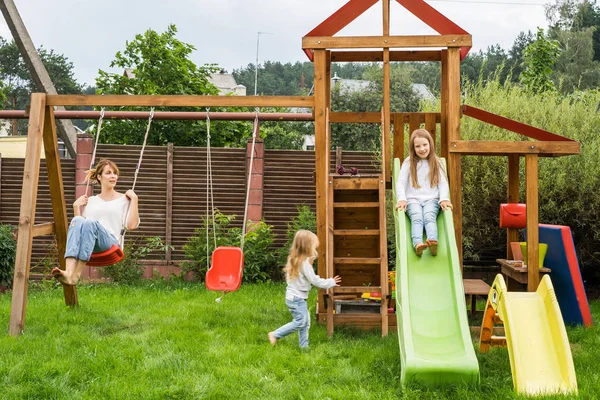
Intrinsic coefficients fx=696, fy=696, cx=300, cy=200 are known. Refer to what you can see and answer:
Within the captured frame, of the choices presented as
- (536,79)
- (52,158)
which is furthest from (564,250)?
(536,79)

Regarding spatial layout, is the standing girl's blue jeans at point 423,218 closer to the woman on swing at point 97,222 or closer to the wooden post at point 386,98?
the wooden post at point 386,98

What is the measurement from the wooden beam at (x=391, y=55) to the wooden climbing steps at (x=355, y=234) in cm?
160

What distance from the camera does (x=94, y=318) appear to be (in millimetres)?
7445

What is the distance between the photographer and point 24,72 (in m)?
47.5

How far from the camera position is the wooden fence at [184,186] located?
11656 millimetres

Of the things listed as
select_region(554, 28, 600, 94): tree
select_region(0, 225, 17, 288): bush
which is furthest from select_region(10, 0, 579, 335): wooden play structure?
select_region(554, 28, 600, 94): tree

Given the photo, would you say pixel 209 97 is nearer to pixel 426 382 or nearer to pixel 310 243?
pixel 310 243

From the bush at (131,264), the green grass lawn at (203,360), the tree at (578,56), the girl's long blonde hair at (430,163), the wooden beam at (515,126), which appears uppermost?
the tree at (578,56)

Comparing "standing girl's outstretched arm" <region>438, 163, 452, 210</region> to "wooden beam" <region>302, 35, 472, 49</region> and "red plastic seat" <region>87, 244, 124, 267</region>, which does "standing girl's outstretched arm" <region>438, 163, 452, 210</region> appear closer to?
"wooden beam" <region>302, 35, 472, 49</region>

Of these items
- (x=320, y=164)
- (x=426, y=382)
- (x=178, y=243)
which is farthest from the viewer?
(x=178, y=243)

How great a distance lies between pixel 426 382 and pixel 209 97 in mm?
3675

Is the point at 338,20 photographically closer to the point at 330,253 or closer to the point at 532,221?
the point at 330,253

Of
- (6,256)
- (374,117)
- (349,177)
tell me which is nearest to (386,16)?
(374,117)

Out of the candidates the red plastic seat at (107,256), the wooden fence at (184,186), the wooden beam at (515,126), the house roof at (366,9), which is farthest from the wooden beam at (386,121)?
the wooden fence at (184,186)
